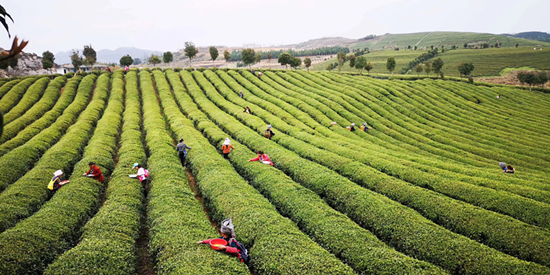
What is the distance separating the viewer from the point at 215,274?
7.67 meters

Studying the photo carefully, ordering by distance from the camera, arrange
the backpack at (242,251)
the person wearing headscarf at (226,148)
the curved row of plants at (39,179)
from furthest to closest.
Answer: the person wearing headscarf at (226,148) → the curved row of plants at (39,179) → the backpack at (242,251)

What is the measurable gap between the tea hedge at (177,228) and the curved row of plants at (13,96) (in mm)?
28808

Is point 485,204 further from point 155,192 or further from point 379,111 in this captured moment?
point 379,111

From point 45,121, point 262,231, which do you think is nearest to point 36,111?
point 45,121

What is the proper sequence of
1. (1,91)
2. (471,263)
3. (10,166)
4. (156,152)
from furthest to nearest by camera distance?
(1,91) → (156,152) → (10,166) → (471,263)

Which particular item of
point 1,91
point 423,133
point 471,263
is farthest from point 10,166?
point 423,133

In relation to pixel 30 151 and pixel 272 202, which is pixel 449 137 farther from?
pixel 30 151

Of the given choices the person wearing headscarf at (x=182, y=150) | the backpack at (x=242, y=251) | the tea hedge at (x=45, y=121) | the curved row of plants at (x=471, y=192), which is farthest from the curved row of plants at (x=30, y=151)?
the curved row of plants at (x=471, y=192)

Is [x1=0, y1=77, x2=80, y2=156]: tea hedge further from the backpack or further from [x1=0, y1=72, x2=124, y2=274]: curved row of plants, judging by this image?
the backpack

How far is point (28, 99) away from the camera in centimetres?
3456

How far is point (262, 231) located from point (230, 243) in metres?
1.46

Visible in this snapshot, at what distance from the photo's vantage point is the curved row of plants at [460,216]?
31.2 ft

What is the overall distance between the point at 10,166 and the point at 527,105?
7219cm

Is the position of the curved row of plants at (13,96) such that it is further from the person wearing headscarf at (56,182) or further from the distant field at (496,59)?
the distant field at (496,59)
